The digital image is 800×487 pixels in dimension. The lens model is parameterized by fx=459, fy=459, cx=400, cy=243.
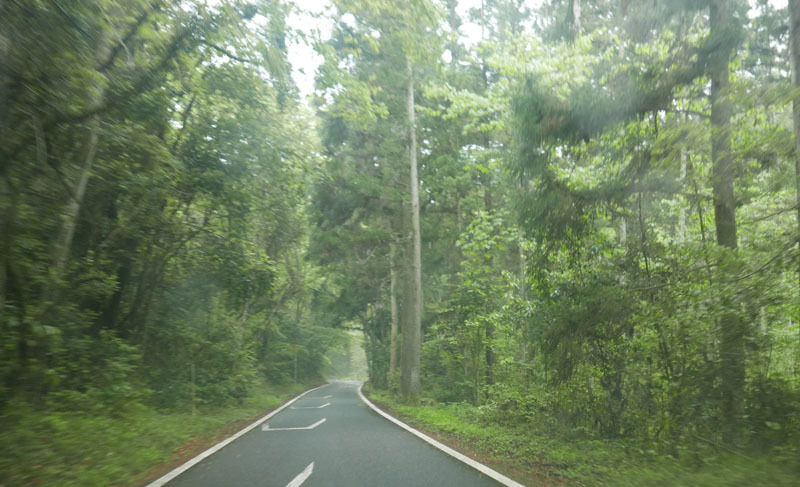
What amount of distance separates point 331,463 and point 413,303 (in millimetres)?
9630

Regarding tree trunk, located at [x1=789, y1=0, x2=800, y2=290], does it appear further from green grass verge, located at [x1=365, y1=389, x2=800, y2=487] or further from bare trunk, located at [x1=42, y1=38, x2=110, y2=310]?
bare trunk, located at [x1=42, y1=38, x2=110, y2=310]

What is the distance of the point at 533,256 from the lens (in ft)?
26.7

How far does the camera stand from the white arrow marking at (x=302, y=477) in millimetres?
5301

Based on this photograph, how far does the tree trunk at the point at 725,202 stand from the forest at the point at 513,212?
29mm

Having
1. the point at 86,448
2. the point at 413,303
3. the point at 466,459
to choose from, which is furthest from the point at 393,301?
the point at 86,448

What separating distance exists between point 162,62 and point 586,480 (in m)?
9.23

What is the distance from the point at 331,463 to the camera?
6.39 m

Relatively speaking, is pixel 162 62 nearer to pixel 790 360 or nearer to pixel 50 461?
pixel 50 461

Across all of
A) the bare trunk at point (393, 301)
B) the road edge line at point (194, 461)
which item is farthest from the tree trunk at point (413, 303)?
the road edge line at point (194, 461)

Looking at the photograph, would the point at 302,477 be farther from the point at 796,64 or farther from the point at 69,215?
the point at 796,64

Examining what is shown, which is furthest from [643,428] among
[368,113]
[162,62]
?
[162,62]

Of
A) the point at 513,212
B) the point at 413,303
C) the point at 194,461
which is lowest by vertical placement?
the point at 194,461

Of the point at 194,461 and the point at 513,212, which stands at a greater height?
the point at 513,212

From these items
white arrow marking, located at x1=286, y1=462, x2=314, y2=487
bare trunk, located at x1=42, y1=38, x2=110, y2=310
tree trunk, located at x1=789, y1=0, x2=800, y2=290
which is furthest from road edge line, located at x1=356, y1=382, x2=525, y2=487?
bare trunk, located at x1=42, y1=38, x2=110, y2=310
